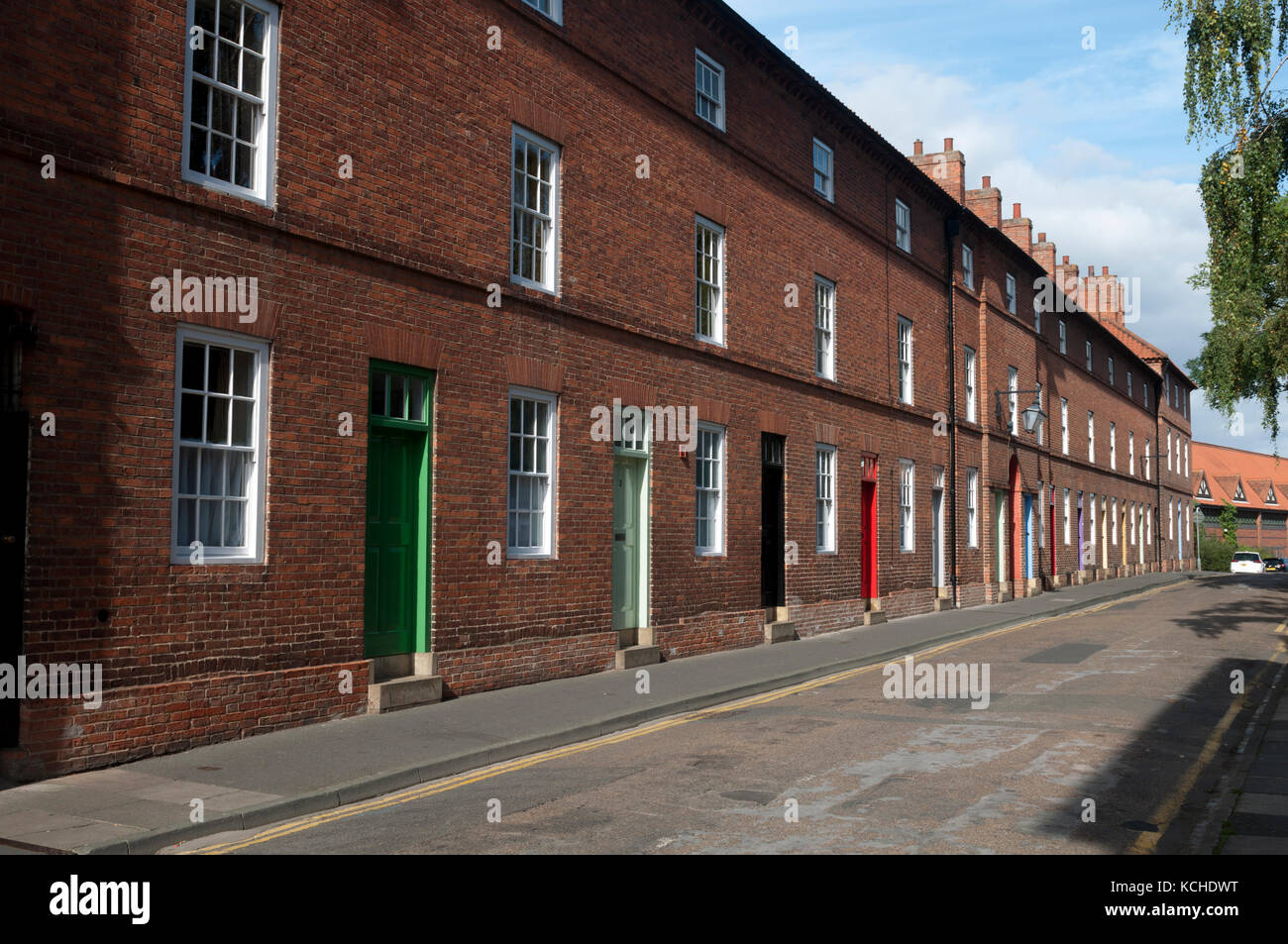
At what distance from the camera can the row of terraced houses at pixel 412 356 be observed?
332 inches

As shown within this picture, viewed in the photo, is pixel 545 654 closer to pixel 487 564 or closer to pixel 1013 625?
pixel 487 564

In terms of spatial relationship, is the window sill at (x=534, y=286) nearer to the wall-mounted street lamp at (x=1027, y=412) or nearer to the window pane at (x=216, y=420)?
the window pane at (x=216, y=420)

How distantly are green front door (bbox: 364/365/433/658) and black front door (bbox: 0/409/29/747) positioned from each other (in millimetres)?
3555

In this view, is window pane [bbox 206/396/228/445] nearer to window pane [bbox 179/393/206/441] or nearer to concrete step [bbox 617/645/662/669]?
window pane [bbox 179/393/206/441]

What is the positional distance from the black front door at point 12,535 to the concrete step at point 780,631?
12319 mm

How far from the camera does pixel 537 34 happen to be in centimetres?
1357

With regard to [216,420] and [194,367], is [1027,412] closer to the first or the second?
[216,420]

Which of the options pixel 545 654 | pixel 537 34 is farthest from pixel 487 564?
pixel 537 34

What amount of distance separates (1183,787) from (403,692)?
700 cm

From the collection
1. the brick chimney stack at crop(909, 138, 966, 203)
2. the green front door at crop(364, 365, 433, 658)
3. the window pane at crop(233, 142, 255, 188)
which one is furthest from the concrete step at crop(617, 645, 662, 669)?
the brick chimney stack at crop(909, 138, 966, 203)

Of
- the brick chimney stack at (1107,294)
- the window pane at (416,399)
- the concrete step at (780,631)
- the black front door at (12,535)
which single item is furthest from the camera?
the brick chimney stack at (1107,294)

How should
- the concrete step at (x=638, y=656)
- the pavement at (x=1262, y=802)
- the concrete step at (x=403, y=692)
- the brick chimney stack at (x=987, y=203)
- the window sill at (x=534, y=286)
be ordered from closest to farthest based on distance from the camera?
1. the pavement at (x=1262, y=802)
2. the concrete step at (x=403, y=692)
3. the window sill at (x=534, y=286)
4. the concrete step at (x=638, y=656)
5. the brick chimney stack at (x=987, y=203)

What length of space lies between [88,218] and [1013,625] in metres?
19.4

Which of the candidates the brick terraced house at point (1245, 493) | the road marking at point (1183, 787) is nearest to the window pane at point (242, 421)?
the road marking at point (1183, 787)
